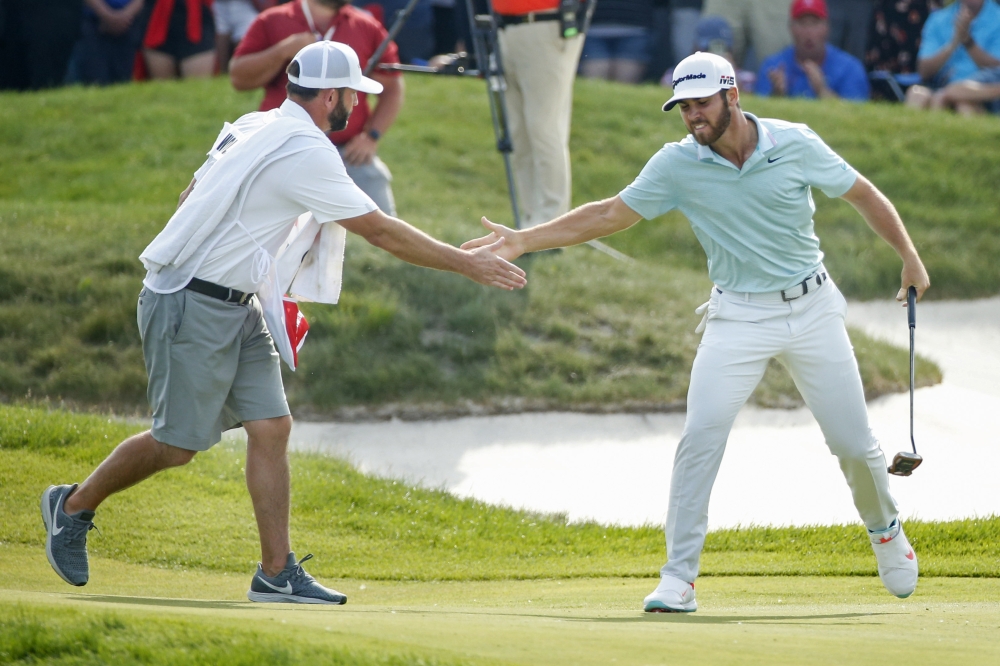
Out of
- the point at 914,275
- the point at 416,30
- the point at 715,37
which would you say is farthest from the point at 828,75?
the point at 914,275

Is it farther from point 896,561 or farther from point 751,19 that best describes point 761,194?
point 751,19

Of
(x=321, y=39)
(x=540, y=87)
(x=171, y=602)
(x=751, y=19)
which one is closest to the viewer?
(x=171, y=602)

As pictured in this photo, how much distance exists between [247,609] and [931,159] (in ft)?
40.9

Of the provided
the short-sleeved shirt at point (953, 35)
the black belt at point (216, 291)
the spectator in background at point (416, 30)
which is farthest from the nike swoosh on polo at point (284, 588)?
the short-sleeved shirt at point (953, 35)

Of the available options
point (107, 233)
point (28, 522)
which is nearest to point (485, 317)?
point (107, 233)

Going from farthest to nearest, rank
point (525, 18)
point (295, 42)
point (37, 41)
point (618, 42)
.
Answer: point (618, 42), point (37, 41), point (525, 18), point (295, 42)

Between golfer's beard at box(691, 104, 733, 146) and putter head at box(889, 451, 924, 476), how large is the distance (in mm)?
1629

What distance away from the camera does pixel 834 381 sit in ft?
17.7

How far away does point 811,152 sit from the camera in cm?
538

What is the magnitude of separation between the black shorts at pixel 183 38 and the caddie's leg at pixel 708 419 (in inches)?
434

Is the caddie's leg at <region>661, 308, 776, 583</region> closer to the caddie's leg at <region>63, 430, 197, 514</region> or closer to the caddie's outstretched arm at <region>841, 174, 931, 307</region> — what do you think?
the caddie's outstretched arm at <region>841, 174, 931, 307</region>

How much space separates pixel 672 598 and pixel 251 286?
6.85 ft

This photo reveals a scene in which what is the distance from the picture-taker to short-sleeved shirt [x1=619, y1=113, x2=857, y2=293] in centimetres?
535

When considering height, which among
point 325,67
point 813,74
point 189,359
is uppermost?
point 325,67
